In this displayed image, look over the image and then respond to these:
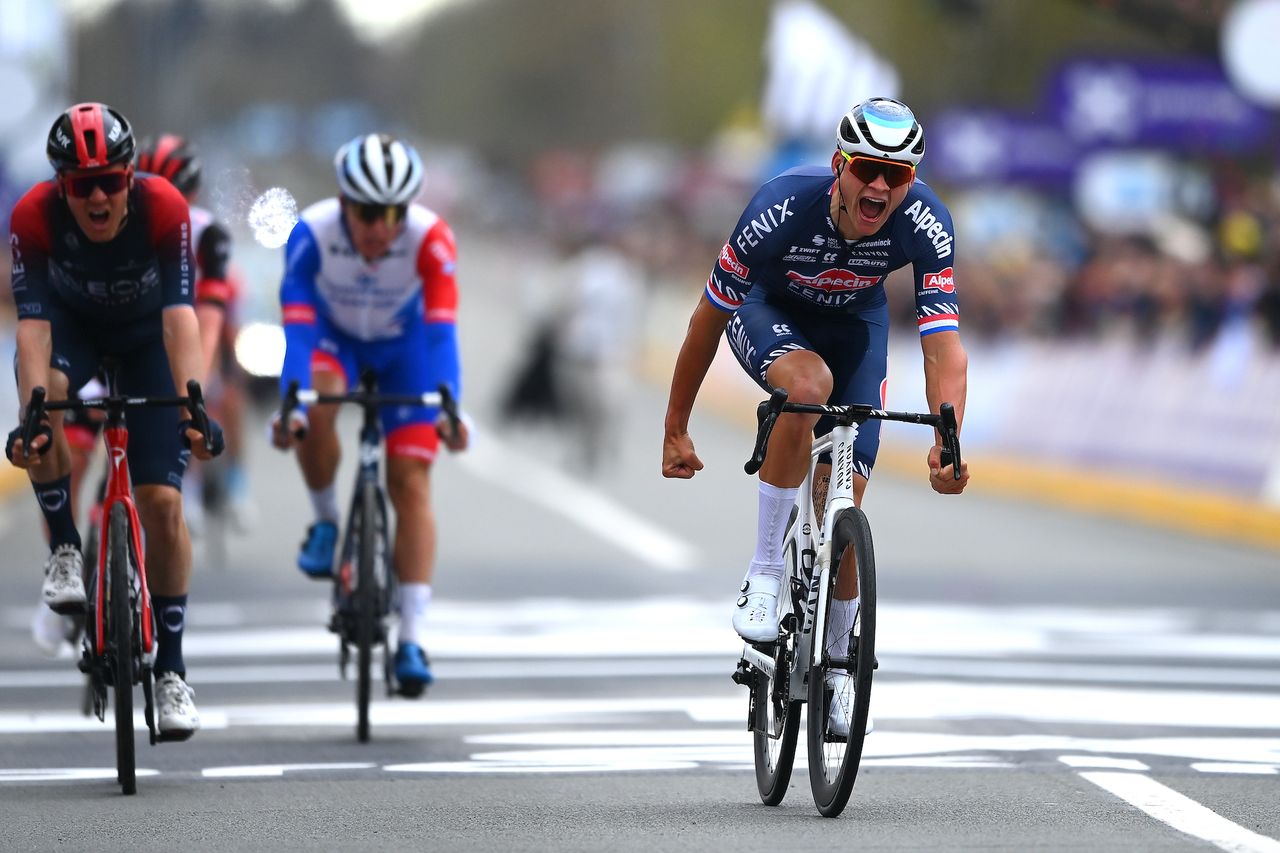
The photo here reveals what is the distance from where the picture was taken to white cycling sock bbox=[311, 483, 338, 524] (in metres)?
10.7

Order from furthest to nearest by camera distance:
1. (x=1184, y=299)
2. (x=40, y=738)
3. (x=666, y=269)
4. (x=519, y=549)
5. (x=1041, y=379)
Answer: (x=666, y=269)
(x=1041, y=379)
(x=1184, y=299)
(x=519, y=549)
(x=40, y=738)

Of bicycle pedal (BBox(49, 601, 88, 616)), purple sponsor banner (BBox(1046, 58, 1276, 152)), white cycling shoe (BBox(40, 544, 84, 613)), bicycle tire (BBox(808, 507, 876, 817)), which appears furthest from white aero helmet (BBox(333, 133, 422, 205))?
purple sponsor banner (BBox(1046, 58, 1276, 152))

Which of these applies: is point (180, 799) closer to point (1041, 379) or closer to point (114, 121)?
point (114, 121)

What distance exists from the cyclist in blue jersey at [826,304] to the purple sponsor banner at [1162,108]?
16732 millimetres

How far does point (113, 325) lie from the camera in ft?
29.8

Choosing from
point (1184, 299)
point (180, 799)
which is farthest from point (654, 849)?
point (1184, 299)

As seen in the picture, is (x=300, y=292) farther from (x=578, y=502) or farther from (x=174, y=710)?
(x=578, y=502)

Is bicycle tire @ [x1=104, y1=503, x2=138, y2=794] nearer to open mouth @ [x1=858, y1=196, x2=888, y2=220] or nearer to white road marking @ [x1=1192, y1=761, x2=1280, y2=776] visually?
open mouth @ [x1=858, y1=196, x2=888, y2=220]

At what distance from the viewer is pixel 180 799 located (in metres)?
8.31

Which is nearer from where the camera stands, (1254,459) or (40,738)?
(40,738)

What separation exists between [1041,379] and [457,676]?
49.2ft

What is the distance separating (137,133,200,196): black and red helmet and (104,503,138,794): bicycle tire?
280 centimetres

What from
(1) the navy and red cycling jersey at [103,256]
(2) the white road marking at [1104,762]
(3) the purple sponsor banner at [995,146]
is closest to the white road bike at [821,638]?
(2) the white road marking at [1104,762]

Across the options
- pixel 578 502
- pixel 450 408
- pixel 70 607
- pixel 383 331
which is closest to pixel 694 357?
pixel 450 408
